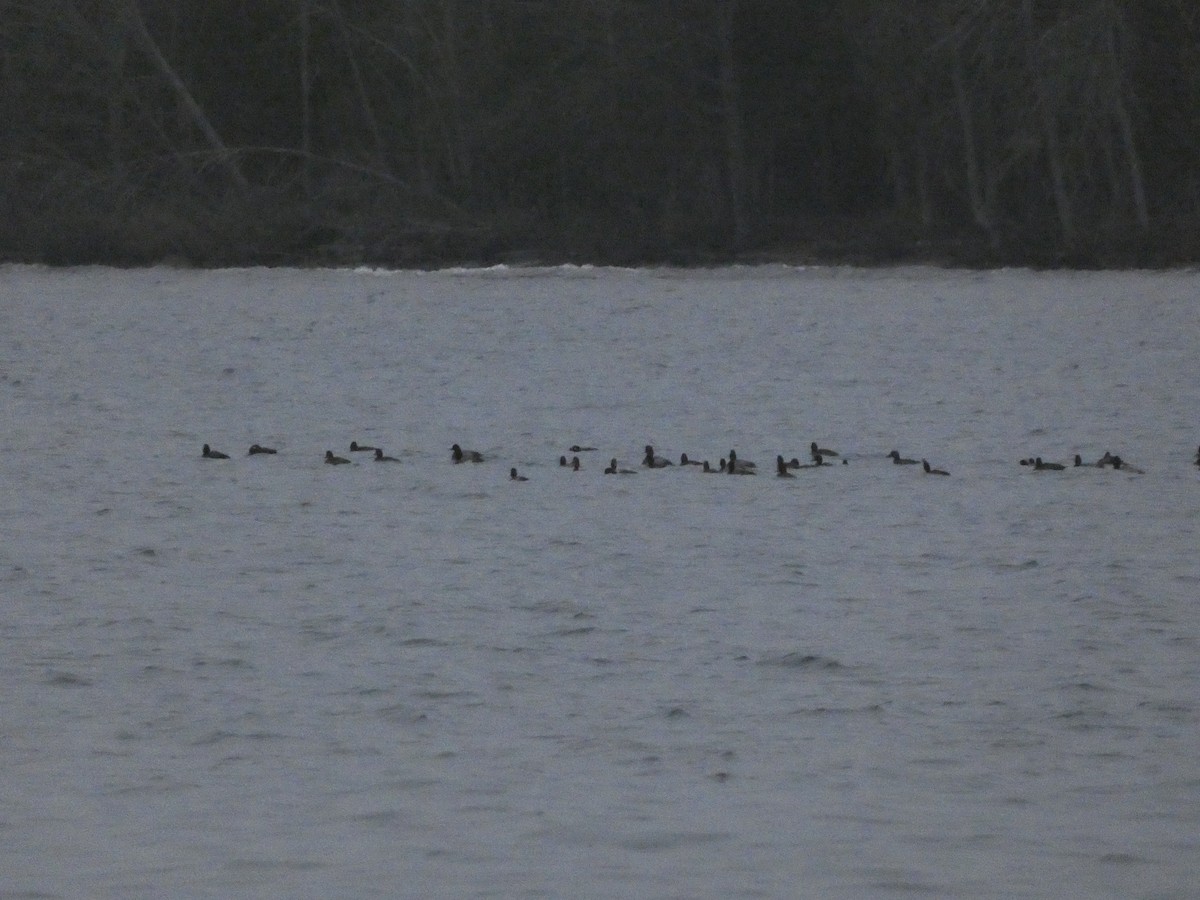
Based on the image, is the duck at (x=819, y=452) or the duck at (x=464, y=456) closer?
the duck at (x=819, y=452)

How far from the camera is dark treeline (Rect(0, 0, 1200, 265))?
49625mm

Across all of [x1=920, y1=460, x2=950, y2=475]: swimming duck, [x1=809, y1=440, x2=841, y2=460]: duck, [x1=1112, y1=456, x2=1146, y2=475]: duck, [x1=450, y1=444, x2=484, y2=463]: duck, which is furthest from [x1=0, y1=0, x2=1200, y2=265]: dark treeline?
[x1=450, y1=444, x2=484, y2=463]: duck

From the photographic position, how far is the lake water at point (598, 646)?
26.7 feet

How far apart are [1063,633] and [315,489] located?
7.92 m

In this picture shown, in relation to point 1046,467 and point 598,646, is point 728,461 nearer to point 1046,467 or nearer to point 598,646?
point 1046,467

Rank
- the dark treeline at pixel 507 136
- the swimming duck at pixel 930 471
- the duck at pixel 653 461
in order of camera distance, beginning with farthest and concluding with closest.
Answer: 1. the dark treeline at pixel 507 136
2. the duck at pixel 653 461
3. the swimming duck at pixel 930 471

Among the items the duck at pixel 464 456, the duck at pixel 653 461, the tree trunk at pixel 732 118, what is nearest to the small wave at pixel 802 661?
the duck at pixel 653 461

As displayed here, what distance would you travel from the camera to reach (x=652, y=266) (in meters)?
50.7

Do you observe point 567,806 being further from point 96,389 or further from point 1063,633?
point 96,389

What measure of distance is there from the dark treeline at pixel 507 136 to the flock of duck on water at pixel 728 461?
1132 inches

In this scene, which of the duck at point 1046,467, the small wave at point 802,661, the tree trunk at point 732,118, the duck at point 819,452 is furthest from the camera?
the tree trunk at point 732,118

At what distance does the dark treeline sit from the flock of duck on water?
28750 millimetres

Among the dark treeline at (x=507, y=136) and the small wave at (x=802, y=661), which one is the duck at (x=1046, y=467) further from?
the dark treeline at (x=507, y=136)

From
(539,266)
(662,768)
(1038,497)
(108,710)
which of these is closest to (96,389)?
(1038,497)
